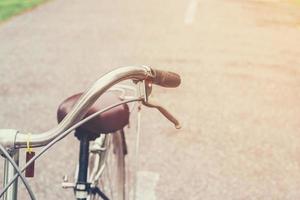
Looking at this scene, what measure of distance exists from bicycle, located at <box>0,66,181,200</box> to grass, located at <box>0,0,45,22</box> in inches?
487

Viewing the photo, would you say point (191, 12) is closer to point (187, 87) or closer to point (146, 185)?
point (187, 87)

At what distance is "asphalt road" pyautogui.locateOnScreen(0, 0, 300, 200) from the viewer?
5.73 m

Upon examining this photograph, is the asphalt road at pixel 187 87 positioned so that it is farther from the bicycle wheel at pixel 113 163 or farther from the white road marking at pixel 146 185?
the bicycle wheel at pixel 113 163

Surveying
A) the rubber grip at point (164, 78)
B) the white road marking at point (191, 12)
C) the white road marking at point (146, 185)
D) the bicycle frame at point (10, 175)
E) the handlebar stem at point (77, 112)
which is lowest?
the white road marking at point (146, 185)

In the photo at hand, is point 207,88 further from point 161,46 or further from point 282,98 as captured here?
point 161,46

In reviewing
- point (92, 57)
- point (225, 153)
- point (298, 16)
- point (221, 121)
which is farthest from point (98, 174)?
point (298, 16)

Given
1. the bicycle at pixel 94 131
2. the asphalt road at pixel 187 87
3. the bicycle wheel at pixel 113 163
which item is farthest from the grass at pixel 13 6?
the bicycle at pixel 94 131

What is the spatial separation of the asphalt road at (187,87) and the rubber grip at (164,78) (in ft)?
10.5

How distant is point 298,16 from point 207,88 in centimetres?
978

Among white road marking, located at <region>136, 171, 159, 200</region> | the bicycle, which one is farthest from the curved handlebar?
white road marking, located at <region>136, 171, 159, 200</region>

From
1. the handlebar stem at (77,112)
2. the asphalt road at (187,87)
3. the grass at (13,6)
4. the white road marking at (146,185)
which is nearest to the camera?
the handlebar stem at (77,112)

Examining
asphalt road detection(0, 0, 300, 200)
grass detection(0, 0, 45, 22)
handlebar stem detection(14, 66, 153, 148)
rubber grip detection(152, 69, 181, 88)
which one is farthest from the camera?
grass detection(0, 0, 45, 22)

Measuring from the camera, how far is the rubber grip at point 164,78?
6.66 ft

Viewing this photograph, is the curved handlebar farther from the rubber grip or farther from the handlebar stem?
the rubber grip
